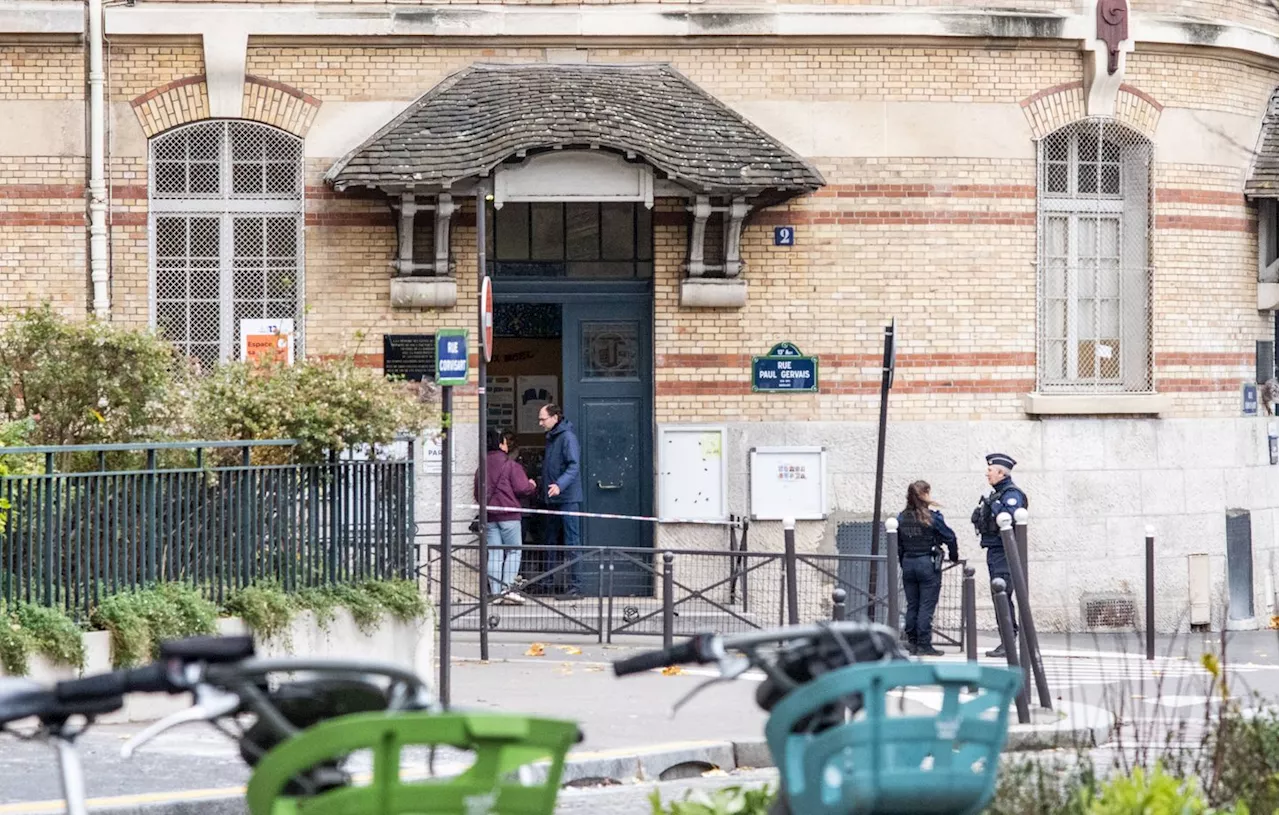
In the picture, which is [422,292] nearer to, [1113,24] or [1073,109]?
[1073,109]

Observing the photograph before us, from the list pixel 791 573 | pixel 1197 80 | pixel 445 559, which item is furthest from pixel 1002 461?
pixel 445 559

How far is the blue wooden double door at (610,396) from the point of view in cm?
1947

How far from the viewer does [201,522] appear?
12727 millimetres

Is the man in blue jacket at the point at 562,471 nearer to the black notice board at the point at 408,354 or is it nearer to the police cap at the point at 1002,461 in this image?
the black notice board at the point at 408,354

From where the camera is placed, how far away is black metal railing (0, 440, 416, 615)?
11.8 metres

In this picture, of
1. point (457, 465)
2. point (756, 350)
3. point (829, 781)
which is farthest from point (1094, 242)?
point (829, 781)

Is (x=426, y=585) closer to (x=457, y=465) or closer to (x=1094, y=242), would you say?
(x=457, y=465)

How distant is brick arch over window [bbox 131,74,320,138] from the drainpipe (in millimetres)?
456

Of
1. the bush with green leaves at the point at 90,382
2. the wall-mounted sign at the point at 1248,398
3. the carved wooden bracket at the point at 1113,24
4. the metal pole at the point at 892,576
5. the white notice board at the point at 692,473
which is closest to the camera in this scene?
the bush with green leaves at the point at 90,382

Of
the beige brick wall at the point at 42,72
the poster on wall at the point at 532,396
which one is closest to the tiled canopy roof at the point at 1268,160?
the poster on wall at the point at 532,396

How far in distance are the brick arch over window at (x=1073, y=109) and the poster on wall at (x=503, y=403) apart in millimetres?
5925

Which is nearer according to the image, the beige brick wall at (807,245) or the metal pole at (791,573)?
the metal pole at (791,573)

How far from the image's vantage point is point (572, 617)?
16703 mm

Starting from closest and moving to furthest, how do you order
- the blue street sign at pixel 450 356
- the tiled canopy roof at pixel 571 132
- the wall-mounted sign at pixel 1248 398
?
the blue street sign at pixel 450 356
the tiled canopy roof at pixel 571 132
the wall-mounted sign at pixel 1248 398
